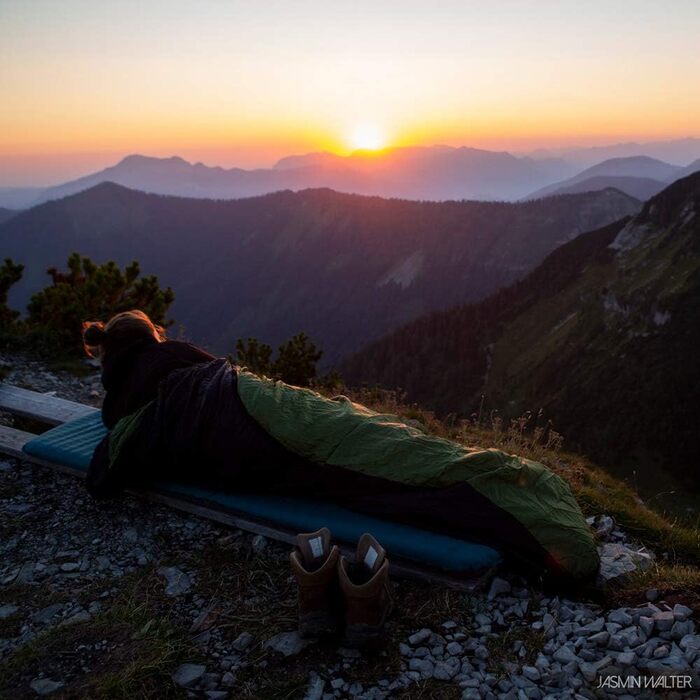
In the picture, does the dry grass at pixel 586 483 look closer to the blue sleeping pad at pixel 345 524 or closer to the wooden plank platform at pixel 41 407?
the blue sleeping pad at pixel 345 524

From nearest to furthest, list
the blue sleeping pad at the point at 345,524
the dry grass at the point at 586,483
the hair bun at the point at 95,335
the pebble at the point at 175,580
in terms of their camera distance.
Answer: the blue sleeping pad at the point at 345,524 → the pebble at the point at 175,580 → the dry grass at the point at 586,483 → the hair bun at the point at 95,335

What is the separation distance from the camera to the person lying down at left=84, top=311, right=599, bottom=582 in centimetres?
396

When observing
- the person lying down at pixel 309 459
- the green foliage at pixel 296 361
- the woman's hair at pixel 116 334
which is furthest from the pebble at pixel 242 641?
the green foliage at pixel 296 361

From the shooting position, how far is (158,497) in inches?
199

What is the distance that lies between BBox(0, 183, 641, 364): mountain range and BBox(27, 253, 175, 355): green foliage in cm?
10941

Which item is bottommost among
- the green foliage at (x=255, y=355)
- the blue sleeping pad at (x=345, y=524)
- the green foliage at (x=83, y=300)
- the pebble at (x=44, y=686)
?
the green foliage at (x=255, y=355)

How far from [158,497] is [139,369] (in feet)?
3.91

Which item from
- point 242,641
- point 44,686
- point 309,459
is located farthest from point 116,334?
point 242,641

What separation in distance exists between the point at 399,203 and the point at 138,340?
172 m

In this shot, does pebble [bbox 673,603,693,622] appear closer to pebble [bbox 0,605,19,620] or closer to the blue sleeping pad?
the blue sleeping pad

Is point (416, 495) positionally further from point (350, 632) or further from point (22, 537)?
point (22, 537)

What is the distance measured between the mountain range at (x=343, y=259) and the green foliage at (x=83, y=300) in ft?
359

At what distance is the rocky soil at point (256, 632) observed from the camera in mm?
3174

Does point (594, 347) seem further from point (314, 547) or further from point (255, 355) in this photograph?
point (314, 547)
